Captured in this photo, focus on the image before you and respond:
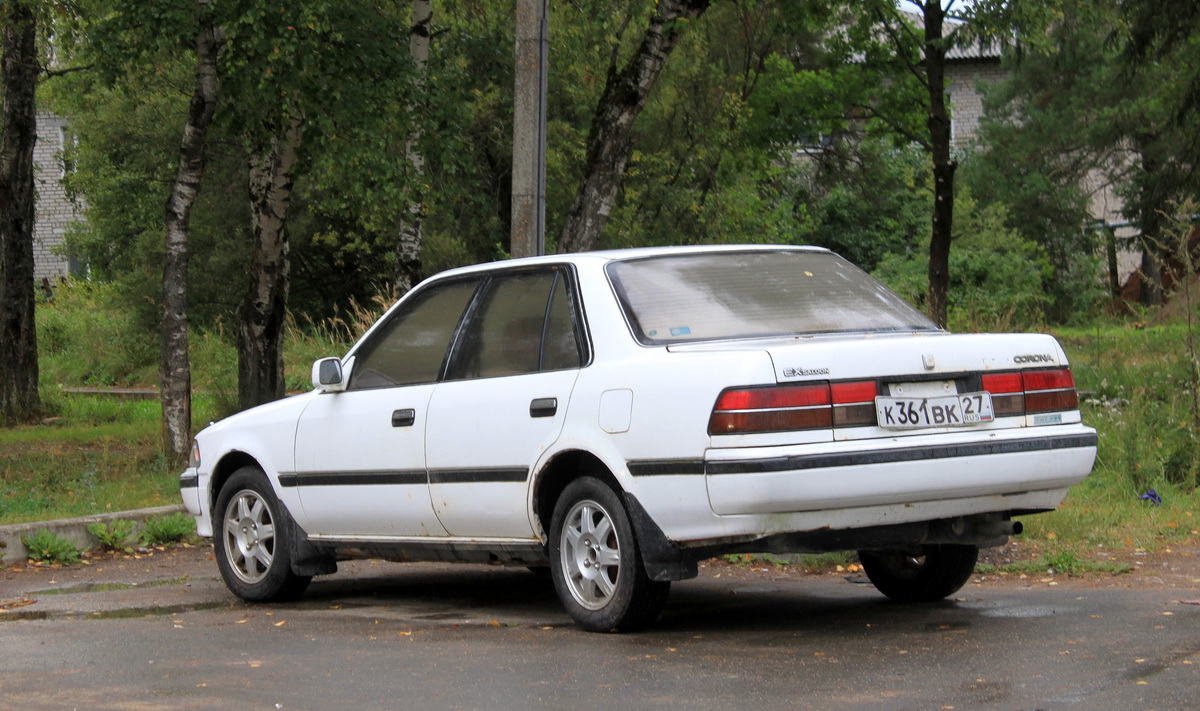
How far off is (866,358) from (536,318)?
5.37ft

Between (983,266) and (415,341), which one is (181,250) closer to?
(415,341)

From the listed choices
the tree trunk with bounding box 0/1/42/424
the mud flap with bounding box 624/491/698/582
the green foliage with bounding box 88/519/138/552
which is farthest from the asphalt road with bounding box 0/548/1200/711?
the tree trunk with bounding box 0/1/42/424

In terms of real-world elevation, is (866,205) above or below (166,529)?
above

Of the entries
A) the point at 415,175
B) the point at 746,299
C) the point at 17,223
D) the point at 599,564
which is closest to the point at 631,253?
the point at 746,299

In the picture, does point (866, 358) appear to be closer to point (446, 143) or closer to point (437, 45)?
point (446, 143)

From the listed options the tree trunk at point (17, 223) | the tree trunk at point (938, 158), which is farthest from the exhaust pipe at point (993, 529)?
the tree trunk at point (17, 223)

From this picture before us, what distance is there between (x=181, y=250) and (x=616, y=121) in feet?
14.9

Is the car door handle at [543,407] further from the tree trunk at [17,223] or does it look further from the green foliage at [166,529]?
the tree trunk at [17,223]

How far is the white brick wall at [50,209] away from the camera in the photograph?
5366cm

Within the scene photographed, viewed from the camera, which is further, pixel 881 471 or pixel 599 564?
pixel 599 564

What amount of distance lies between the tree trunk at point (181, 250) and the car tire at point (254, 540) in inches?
270

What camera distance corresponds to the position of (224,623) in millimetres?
7023

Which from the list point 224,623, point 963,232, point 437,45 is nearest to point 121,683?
point 224,623

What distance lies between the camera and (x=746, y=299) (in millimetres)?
6508
